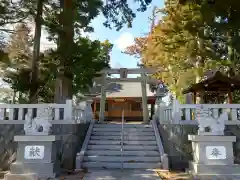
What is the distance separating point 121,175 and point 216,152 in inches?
89.4

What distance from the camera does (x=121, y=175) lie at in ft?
21.2

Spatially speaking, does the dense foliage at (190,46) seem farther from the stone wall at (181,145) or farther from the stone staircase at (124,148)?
the stone staircase at (124,148)

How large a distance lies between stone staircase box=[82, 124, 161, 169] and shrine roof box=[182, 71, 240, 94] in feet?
9.12

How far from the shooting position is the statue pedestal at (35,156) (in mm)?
6195

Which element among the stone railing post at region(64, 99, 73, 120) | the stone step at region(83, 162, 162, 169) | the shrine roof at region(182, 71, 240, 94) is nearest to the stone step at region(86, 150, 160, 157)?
the stone step at region(83, 162, 162, 169)

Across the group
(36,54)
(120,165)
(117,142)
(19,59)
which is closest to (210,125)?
(120,165)

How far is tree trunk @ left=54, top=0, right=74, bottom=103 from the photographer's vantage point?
9.00 metres

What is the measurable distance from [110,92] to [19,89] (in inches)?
439

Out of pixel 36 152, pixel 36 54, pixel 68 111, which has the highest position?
pixel 36 54

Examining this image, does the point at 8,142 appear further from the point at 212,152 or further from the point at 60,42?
the point at 212,152

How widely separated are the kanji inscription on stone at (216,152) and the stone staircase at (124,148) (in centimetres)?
171

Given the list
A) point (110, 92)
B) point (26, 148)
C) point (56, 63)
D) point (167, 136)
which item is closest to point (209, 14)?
point (167, 136)

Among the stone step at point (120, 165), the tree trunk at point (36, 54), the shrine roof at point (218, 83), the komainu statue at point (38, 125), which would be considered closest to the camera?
the komainu statue at point (38, 125)

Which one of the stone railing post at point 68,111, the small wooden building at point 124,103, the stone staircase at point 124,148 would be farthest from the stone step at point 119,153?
the small wooden building at point 124,103
